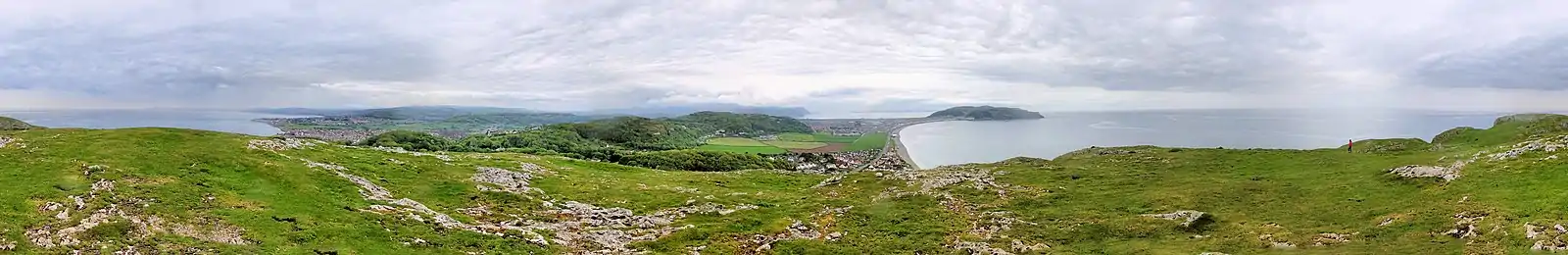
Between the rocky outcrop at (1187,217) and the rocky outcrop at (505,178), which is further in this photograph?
the rocky outcrop at (505,178)

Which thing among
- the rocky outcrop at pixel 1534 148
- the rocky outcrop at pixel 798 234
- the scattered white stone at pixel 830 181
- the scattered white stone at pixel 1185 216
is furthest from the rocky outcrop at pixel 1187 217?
the scattered white stone at pixel 830 181

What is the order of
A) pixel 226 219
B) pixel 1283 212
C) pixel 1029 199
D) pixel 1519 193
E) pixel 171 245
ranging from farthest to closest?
1. pixel 1029 199
2. pixel 1283 212
3. pixel 1519 193
4. pixel 226 219
5. pixel 171 245

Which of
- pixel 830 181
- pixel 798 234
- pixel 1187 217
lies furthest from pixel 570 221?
pixel 1187 217

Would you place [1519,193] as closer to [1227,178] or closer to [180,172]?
[1227,178]

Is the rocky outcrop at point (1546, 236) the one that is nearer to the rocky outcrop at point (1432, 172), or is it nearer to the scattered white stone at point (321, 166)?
the rocky outcrop at point (1432, 172)

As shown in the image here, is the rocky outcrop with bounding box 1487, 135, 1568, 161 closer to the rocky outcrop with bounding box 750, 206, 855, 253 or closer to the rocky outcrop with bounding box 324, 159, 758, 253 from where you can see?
the rocky outcrop with bounding box 750, 206, 855, 253

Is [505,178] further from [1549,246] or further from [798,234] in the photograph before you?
[1549,246]

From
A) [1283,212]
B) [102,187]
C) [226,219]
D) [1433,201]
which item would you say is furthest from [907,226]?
[102,187]

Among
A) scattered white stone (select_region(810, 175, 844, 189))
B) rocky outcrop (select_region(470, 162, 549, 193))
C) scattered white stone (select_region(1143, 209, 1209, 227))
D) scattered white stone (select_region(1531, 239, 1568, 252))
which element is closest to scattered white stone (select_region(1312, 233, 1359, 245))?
scattered white stone (select_region(1143, 209, 1209, 227))
